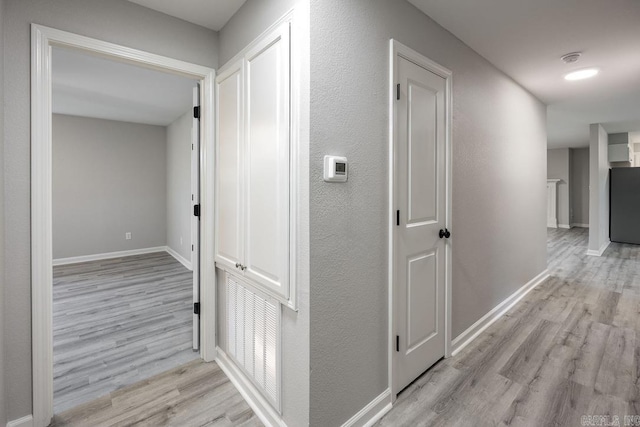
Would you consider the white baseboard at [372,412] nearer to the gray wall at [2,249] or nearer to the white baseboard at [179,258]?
the gray wall at [2,249]

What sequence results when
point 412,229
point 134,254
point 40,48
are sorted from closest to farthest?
point 40,48, point 412,229, point 134,254

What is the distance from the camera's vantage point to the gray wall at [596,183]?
5500 millimetres

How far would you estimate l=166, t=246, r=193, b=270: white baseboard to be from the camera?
5.01 meters

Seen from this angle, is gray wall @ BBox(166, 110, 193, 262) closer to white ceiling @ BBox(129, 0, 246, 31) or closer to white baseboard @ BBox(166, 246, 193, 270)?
white baseboard @ BBox(166, 246, 193, 270)

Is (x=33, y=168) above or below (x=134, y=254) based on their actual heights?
above

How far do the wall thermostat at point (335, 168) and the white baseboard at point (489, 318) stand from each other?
180 centimetres

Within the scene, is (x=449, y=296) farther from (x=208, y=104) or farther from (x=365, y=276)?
(x=208, y=104)

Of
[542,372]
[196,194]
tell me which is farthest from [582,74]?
[196,194]

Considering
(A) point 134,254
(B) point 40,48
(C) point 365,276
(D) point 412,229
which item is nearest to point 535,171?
(D) point 412,229

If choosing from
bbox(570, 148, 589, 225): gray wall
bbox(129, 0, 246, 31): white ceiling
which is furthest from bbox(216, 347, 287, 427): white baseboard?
bbox(570, 148, 589, 225): gray wall

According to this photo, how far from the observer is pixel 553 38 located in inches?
93.4

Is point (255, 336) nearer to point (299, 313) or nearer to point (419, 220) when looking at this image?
point (299, 313)

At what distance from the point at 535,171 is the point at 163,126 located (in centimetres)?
649

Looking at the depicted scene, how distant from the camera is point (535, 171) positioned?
3848 millimetres
